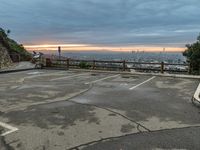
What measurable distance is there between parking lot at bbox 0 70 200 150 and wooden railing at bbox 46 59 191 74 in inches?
282

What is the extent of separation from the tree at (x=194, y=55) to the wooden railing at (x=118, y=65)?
88 cm

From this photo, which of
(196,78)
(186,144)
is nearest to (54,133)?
(186,144)

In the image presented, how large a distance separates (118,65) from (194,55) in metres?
5.96

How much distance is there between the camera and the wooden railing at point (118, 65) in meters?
18.3

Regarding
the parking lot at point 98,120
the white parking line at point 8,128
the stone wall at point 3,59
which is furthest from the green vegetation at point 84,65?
the white parking line at point 8,128

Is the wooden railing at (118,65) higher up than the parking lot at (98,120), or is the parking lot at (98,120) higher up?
the wooden railing at (118,65)

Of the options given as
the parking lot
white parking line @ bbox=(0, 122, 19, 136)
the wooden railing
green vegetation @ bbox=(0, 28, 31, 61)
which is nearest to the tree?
the wooden railing

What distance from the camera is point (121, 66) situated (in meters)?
20.4

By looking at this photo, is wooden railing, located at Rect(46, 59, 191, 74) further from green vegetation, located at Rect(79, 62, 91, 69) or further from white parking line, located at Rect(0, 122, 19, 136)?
white parking line, located at Rect(0, 122, 19, 136)

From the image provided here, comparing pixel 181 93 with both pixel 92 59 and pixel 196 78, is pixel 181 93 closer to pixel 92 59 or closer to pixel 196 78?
pixel 196 78

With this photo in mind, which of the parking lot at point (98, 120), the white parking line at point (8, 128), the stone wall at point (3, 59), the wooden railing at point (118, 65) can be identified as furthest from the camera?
the stone wall at point (3, 59)

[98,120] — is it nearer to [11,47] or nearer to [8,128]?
[8,128]

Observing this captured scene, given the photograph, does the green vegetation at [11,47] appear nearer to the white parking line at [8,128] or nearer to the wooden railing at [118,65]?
the wooden railing at [118,65]

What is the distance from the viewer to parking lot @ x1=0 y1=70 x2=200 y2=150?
545 cm
